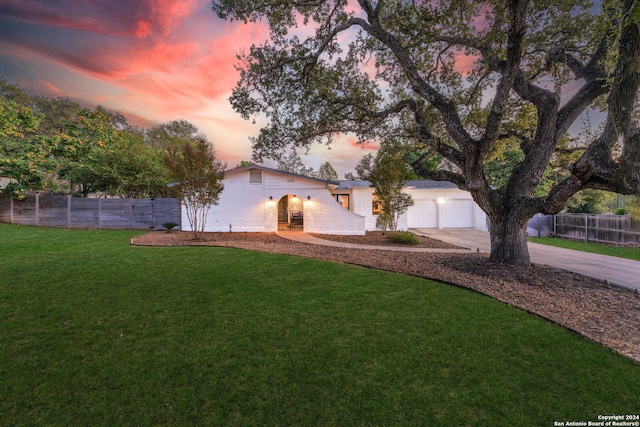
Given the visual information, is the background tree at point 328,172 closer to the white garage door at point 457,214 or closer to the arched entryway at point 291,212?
the arched entryway at point 291,212

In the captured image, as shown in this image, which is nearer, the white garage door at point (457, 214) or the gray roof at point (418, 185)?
the gray roof at point (418, 185)

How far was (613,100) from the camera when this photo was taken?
488 cm

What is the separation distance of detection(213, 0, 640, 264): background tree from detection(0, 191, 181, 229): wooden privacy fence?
9.73 metres

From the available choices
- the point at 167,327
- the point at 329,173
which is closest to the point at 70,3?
the point at 167,327

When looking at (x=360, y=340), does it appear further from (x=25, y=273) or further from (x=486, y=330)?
(x=25, y=273)

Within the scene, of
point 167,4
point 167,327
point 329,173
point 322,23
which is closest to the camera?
point 167,327

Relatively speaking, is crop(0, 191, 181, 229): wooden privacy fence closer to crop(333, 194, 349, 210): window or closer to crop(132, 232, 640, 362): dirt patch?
crop(333, 194, 349, 210): window

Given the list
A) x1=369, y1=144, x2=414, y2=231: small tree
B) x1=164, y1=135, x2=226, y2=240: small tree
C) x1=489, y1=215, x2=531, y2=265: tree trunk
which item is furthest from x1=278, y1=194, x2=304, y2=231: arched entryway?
x1=489, y1=215, x2=531, y2=265: tree trunk

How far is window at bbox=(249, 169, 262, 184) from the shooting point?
48.7ft

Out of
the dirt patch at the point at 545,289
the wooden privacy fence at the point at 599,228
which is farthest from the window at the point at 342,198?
the wooden privacy fence at the point at 599,228

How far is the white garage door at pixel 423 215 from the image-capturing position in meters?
18.1

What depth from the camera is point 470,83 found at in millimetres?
8953

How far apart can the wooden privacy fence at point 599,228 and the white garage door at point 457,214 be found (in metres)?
4.46

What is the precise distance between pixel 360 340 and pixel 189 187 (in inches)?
400
